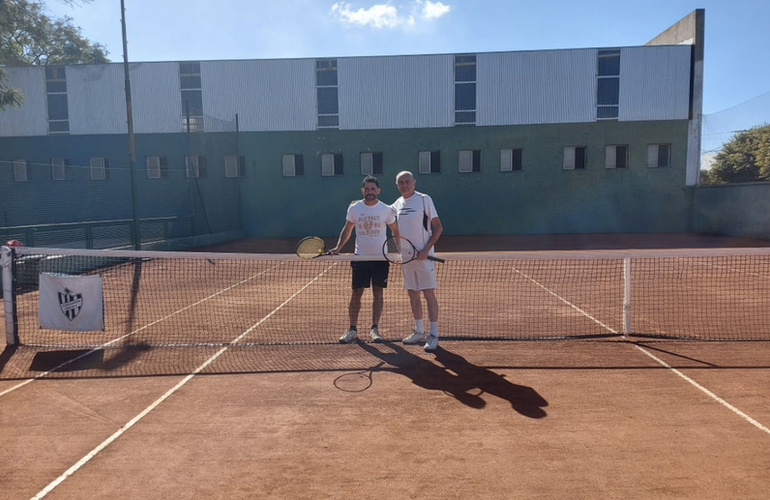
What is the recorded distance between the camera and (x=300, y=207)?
27.8 meters

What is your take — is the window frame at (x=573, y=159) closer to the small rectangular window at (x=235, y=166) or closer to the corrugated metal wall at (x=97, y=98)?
the small rectangular window at (x=235, y=166)

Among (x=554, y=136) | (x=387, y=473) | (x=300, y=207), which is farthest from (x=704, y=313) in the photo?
(x=300, y=207)

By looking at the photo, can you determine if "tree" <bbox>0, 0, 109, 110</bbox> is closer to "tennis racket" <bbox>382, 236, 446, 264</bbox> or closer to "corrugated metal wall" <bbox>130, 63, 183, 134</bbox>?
"corrugated metal wall" <bbox>130, 63, 183, 134</bbox>

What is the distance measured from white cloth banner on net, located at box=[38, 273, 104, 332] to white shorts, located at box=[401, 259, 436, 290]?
3.59 metres

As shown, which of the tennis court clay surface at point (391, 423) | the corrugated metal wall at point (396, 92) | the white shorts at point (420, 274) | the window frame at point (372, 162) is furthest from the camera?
the window frame at point (372, 162)

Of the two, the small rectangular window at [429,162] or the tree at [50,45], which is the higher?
the tree at [50,45]

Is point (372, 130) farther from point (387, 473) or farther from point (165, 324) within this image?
point (387, 473)

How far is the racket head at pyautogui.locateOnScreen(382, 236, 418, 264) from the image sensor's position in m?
5.92

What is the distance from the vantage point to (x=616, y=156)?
2681 centimetres

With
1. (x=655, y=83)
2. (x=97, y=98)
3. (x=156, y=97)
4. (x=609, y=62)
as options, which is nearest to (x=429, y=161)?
(x=609, y=62)

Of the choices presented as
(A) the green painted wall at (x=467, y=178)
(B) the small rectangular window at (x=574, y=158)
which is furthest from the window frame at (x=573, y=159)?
(A) the green painted wall at (x=467, y=178)

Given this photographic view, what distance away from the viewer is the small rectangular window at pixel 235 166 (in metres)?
27.0

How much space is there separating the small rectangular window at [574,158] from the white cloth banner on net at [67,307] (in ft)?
78.6

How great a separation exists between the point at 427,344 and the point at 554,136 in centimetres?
2274
